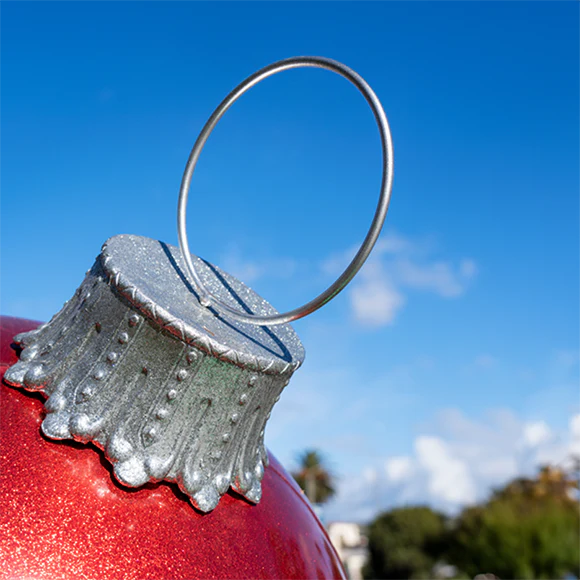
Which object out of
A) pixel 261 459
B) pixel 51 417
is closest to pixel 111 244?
pixel 51 417

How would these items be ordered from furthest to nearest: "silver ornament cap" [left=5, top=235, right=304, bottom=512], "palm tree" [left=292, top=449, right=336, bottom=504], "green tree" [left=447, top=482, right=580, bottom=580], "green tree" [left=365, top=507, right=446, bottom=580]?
"palm tree" [left=292, top=449, right=336, bottom=504], "green tree" [left=365, top=507, right=446, bottom=580], "green tree" [left=447, top=482, right=580, bottom=580], "silver ornament cap" [left=5, top=235, right=304, bottom=512]

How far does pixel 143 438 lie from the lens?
5.13 ft

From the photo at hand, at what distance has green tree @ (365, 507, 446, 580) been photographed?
3772cm

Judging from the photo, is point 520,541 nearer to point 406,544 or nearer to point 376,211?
point 406,544

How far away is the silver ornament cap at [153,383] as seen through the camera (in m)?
1.56

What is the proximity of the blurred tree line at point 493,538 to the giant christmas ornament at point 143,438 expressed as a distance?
1061 inches

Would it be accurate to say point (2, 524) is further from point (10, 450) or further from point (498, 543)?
point (498, 543)

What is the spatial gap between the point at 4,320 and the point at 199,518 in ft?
3.40

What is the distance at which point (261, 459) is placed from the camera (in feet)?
6.28

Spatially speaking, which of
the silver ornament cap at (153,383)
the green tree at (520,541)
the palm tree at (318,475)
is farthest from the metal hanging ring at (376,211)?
the palm tree at (318,475)

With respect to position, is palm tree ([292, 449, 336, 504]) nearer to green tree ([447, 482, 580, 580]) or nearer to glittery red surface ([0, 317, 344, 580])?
green tree ([447, 482, 580, 580])

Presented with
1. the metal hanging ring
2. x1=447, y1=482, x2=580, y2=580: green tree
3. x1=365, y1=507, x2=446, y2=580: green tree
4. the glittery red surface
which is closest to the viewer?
the glittery red surface

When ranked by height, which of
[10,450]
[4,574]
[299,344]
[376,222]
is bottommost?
[4,574]

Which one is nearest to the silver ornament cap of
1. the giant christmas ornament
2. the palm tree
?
the giant christmas ornament
